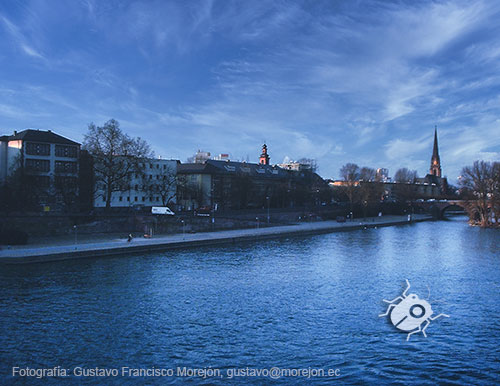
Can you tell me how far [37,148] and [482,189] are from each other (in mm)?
70036

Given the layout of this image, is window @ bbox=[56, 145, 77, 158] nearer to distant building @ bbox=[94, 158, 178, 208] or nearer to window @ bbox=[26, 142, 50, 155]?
window @ bbox=[26, 142, 50, 155]

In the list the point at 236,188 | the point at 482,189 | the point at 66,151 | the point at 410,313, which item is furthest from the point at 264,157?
A: the point at 410,313

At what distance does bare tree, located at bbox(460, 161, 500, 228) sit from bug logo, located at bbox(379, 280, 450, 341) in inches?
2251

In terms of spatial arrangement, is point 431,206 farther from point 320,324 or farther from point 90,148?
point 320,324

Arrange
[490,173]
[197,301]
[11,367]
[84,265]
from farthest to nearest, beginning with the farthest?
1. [490,173]
2. [84,265]
3. [197,301]
4. [11,367]

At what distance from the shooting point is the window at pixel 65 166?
2345 inches

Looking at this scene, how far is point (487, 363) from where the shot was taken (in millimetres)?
14578

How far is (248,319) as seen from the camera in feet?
62.9

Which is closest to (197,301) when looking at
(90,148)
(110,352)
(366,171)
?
(110,352)

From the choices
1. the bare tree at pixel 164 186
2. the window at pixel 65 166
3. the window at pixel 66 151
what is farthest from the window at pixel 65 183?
the bare tree at pixel 164 186

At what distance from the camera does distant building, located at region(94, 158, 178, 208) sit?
7188cm

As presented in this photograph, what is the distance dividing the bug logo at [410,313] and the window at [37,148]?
52256 millimetres

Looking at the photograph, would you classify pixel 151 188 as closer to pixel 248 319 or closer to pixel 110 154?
pixel 110 154

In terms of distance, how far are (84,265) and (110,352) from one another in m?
17.6
